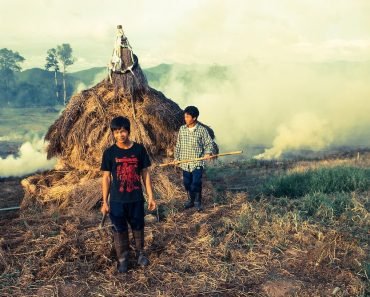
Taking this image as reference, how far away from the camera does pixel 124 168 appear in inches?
179

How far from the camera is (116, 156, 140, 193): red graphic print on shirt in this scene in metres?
4.54

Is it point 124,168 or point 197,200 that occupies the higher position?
point 124,168

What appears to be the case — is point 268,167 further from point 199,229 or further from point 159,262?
point 159,262

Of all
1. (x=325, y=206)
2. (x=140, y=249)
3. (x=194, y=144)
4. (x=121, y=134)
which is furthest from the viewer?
(x=194, y=144)

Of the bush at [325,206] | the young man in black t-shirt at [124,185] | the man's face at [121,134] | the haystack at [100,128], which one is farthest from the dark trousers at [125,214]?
the haystack at [100,128]

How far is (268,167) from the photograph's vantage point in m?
14.9

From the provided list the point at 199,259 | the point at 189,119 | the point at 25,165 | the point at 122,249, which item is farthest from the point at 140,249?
the point at 25,165

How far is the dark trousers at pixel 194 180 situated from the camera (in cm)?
702

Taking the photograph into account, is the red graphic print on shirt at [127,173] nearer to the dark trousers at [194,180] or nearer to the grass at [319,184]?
the dark trousers at [194,180]

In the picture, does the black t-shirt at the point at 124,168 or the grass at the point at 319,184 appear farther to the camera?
the grass at the point at 319,184

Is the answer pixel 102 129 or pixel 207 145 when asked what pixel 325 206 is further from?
pixel 102 129

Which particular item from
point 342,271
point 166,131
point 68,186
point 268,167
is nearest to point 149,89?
point 166,131

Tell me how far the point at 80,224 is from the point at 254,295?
128 inches

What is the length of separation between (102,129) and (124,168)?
3.99m
